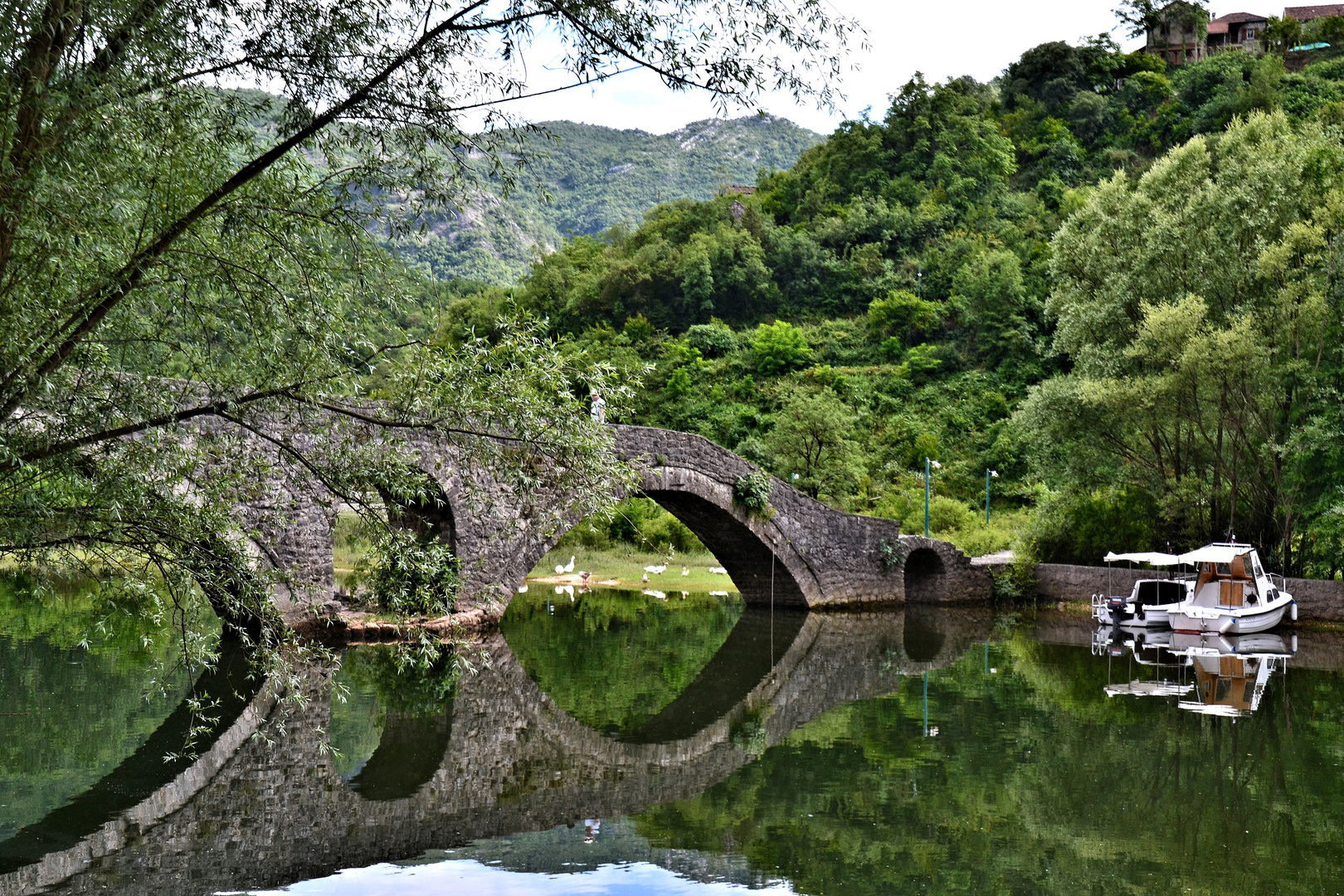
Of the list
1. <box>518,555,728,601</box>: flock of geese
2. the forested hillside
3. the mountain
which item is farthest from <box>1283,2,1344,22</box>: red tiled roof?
<box>518,555,728,601</box>: flock of geese

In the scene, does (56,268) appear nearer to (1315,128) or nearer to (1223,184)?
(1223,184)

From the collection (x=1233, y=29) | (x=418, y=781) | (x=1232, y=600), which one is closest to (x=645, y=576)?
(x=1232, y=600)

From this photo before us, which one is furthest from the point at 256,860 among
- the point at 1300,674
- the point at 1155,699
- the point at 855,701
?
the point at 1300,674

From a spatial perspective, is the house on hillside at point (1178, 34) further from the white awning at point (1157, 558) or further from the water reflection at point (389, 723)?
the water reflection at point (389, 723)

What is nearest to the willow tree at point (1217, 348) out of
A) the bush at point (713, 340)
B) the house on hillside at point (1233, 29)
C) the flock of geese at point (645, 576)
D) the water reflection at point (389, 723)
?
the flock of geese at point (645, 576)

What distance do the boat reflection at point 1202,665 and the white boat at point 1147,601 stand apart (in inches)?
9.1

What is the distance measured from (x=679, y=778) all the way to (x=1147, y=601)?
45.2ft

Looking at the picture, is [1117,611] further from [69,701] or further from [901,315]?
[901,315]

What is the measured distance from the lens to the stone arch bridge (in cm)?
1433

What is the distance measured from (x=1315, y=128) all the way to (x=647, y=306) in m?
26.6

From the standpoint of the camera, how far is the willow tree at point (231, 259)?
5082 millimetres

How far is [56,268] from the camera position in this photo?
5352mm

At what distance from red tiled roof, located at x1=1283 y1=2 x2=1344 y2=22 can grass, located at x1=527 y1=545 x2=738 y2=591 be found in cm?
4926

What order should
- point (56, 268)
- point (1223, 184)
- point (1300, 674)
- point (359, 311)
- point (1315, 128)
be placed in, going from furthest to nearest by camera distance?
point (1315, 128), point (1223, 184), point (1300, 674), point (359, 311), point (56, 268)
